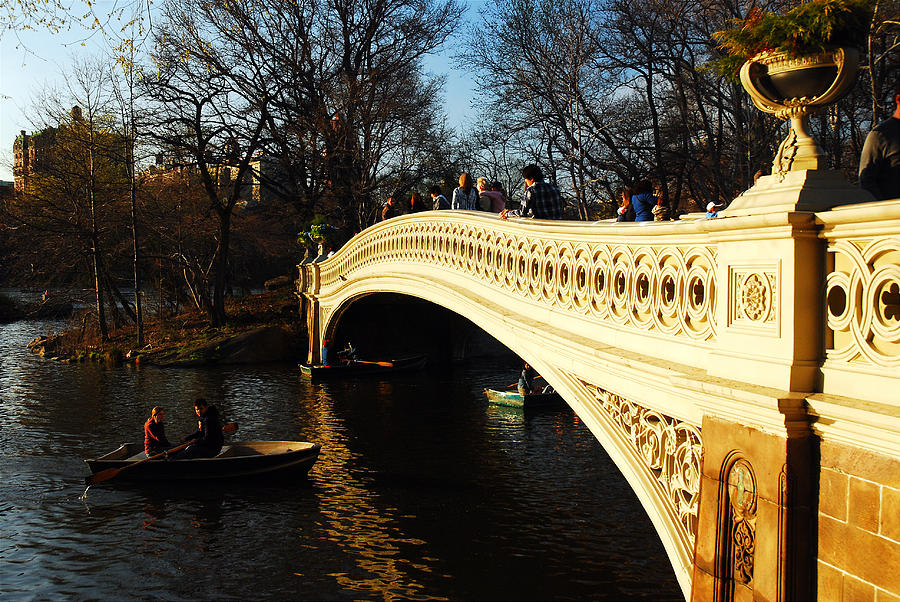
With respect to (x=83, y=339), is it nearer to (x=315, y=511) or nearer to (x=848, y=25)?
(x=315, y=511)

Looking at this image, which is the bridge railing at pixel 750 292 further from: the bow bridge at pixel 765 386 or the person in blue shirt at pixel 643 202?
the person in blue shirt at pixel 643 202

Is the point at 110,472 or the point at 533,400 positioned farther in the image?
the point at 533,400

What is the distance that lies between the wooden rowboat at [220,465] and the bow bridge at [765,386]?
280 inches

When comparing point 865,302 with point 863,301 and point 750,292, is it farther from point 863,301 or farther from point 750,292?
point 750,292

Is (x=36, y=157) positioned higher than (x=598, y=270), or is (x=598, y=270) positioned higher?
(x=36, y=157)

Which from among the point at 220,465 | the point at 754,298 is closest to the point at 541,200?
the point at 754,298

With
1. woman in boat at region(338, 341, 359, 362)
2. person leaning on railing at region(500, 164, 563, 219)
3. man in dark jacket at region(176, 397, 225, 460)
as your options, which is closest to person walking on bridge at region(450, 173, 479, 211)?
person leaning on railing at region(500, 164, 563, 219)

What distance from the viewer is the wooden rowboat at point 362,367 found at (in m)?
21.8

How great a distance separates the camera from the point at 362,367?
22672mm

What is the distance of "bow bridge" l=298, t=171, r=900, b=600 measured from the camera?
10.2 ft

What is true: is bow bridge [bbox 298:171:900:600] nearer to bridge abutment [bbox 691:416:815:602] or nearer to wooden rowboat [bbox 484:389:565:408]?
bridge abutment [bbox 691:416:815:602]

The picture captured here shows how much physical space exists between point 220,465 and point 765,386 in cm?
969

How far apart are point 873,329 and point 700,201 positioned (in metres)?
19.0

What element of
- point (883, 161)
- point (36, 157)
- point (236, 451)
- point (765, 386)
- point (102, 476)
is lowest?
point (102, 476)
